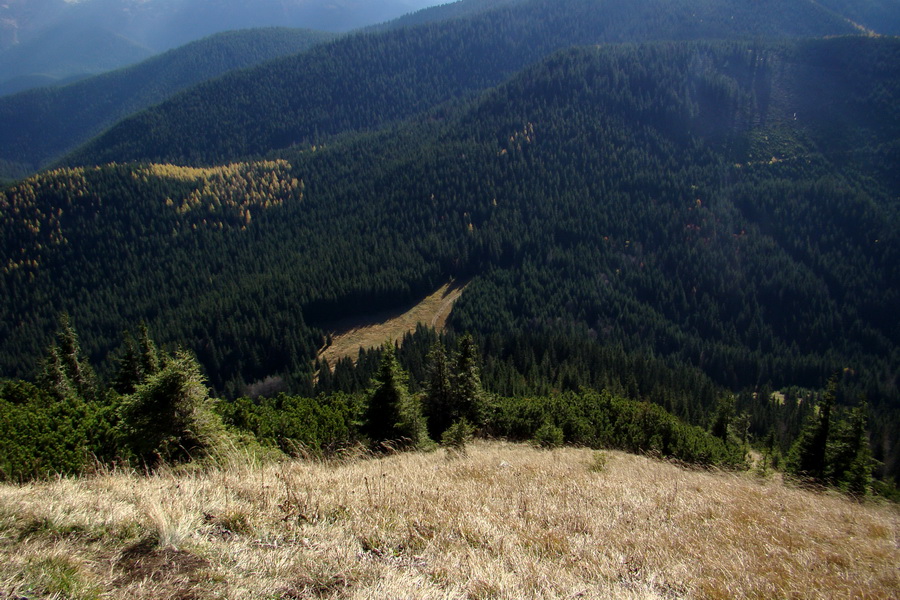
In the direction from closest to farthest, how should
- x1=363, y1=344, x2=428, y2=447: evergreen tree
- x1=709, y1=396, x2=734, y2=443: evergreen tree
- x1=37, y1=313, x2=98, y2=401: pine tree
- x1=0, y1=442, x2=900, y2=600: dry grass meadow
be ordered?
x1=0, y1=442, x2=900, y2=600: dry grass meadow → x1=363, y1=344, x2=428, y2=447: evergreen tree → x1=37, y1=313, x2=98, y2=401: pine tree → x1=709, y1=396, x2=734, y2=443: evergreen tree

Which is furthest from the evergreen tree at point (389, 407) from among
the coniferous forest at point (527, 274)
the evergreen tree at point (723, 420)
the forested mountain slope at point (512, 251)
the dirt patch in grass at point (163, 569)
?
the forested mountain slope at point (512, 251)

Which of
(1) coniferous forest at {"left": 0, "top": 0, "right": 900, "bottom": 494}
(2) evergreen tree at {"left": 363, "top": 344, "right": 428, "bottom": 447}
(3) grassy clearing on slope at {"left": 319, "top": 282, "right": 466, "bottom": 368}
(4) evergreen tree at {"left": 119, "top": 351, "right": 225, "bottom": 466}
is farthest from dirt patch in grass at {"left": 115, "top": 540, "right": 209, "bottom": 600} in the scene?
(3) grassy clearing on slope at {"left": 319, "top": 282, "right": 466, "bottom": 368}

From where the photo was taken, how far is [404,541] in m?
6.27

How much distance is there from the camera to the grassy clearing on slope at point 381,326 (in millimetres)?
106125

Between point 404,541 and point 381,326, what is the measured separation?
11002 centimetres

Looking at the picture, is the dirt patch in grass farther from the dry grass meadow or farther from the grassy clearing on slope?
the grassy clearing on slope

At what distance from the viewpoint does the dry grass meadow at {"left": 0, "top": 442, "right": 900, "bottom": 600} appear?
487cm

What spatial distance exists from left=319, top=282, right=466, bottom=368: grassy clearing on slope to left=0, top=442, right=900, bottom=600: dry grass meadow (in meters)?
95.3

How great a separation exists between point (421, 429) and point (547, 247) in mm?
129284

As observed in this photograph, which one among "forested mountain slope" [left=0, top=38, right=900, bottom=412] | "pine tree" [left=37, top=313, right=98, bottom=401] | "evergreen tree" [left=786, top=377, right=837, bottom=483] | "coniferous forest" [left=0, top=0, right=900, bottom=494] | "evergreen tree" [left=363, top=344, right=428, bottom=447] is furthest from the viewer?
"forested mountain slope" [left=0, top=38, right=900, bottom=412]

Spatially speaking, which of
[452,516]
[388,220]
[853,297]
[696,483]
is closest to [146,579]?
[452,516]

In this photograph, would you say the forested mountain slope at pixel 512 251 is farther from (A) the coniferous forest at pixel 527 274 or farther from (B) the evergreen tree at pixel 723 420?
(B) the evergreen tree at pixel 723 420

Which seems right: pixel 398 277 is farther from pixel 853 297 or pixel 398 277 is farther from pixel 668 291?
pixel 853 297

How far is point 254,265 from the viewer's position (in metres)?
146
